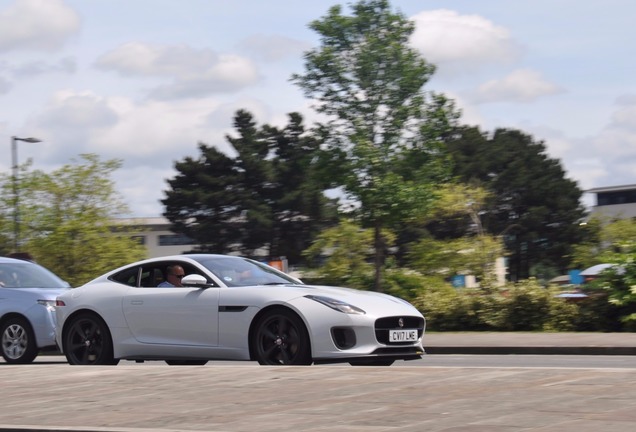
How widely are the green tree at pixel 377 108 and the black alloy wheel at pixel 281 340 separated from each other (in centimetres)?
2651

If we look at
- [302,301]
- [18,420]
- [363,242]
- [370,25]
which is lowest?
[18,420]

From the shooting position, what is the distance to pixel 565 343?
59.1ft

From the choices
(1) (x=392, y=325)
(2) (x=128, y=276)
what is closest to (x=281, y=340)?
(1) (x=392, y=325)

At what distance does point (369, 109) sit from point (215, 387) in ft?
99.5

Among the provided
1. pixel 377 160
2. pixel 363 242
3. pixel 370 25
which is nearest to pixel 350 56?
pixel 370 25

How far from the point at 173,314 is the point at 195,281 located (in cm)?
50

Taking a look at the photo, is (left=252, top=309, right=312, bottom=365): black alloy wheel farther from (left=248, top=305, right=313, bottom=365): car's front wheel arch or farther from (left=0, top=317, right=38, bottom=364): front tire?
(left=0, top=317, right=38, bottom=364): front tire

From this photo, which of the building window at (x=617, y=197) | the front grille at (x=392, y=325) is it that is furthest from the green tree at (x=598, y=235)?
the building window at (x=617, y=197)

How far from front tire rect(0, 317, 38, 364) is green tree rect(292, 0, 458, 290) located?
23115mm

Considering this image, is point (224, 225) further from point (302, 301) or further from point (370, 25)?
point (302, 301)

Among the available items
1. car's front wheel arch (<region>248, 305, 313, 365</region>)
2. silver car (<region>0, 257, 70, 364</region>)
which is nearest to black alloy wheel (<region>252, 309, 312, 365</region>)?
car's front wheel arch (<region>248, 305, 313, 365</region>)

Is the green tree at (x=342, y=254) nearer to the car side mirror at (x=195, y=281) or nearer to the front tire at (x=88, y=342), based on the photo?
the front tire at (x=88, y=342)

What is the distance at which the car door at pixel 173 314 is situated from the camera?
1240cm

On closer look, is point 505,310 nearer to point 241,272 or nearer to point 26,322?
point 26,322
